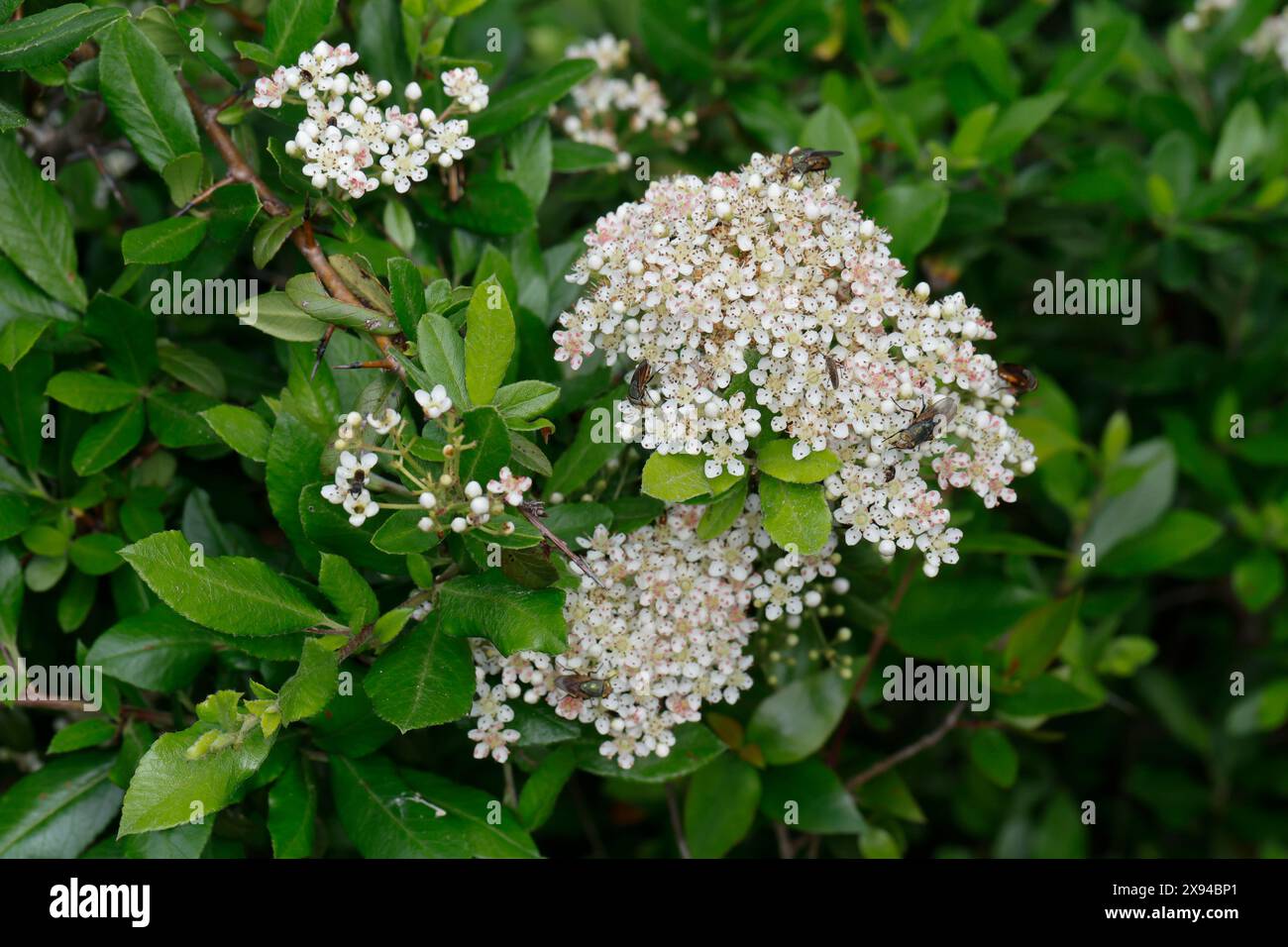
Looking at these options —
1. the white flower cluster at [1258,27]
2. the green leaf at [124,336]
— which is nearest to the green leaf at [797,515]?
the green leaf at [124,336]

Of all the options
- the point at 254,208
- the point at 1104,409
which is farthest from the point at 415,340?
the point at 1104,409

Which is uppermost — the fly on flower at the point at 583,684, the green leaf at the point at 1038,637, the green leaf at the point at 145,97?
the green leaf at the point at 145,97

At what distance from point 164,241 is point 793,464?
1.03 m

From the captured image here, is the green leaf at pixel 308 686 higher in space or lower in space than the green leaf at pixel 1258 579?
lower

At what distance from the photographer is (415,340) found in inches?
63.6

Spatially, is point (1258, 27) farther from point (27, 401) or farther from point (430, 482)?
point (27, 401)

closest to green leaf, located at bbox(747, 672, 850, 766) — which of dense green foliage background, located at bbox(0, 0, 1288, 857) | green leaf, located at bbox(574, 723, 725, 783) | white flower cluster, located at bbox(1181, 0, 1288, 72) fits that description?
dense green foliage background, located at bbox(0, 0, 1288, 857)

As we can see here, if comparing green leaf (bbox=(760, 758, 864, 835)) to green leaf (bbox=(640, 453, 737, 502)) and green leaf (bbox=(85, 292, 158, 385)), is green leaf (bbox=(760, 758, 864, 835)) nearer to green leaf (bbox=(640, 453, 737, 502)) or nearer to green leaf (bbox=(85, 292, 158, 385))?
green leaf (bbox=(640, 453, 737, 502))

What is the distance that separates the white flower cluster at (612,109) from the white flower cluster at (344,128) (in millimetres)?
747

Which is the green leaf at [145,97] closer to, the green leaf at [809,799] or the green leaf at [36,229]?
the green leaf at [36,229]

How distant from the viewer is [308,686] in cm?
151

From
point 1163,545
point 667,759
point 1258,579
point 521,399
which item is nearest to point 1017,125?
point 1163,545

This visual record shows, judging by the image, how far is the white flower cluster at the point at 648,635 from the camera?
5.64ft

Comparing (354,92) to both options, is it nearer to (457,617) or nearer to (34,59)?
(34,59)
